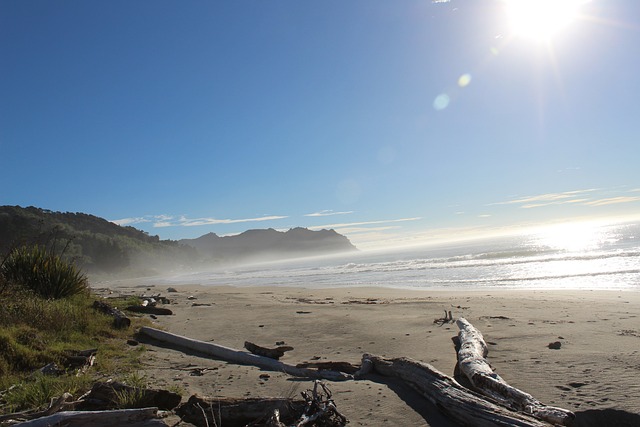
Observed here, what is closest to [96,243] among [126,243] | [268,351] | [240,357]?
[126,243]

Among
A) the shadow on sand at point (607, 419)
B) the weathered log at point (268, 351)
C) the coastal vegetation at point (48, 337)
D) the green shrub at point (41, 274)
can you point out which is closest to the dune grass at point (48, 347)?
the coastal vegetation at point (48, 337)

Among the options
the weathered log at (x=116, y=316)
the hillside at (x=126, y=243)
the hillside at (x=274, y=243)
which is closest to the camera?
the weathered log at (x=116, y=316)

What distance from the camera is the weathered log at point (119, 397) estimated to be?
3.30 m

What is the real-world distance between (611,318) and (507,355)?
14.5ft

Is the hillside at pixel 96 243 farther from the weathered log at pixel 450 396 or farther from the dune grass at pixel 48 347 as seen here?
the weathered log at pixel 450 396

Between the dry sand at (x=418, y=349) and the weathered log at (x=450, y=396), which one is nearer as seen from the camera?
the weathered log at (x=450, y=396)

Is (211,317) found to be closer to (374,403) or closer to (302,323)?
(302,323)

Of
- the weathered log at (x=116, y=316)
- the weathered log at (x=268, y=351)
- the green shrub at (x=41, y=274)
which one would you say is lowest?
the weathered log at (x=268, y=351)

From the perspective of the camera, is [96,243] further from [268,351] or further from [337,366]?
[337,366]

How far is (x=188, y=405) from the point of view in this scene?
3389 millimetres

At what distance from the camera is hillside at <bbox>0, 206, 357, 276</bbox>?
41.0m

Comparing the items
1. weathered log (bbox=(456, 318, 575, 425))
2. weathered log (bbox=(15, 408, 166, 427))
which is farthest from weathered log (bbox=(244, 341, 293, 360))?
weathered log (bbox=(15, 408, 166, 427))

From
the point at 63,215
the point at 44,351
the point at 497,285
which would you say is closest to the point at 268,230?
the point at 63,215

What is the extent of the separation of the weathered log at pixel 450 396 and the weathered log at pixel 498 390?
0.21 metres
